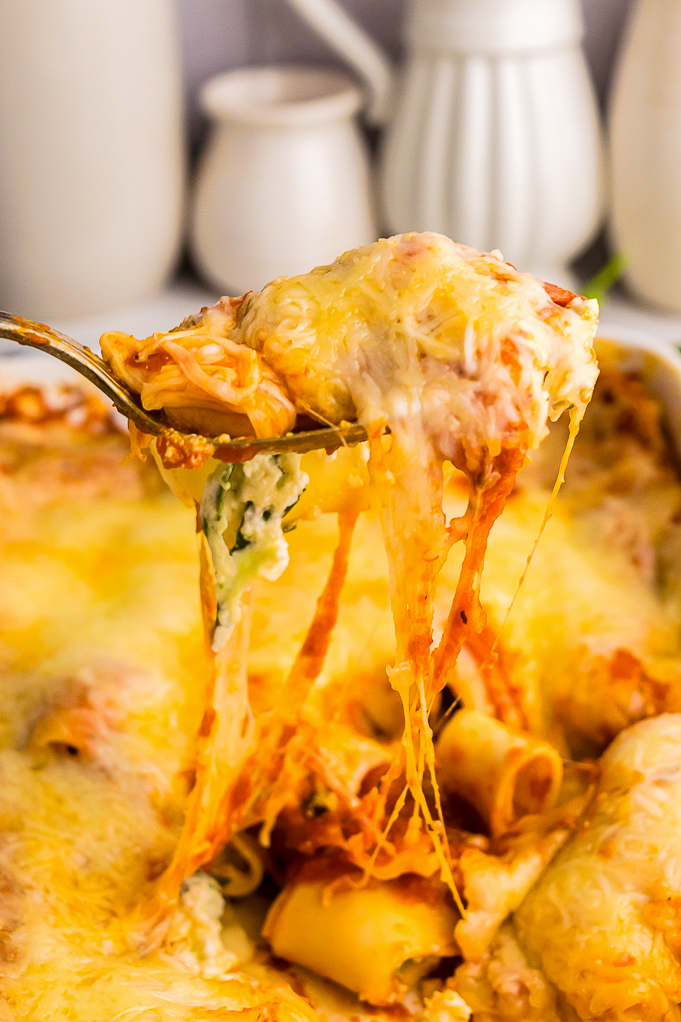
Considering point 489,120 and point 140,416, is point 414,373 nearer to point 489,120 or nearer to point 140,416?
point 140,416

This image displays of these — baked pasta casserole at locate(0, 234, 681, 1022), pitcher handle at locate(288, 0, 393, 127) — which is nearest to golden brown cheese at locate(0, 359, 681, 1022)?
baked pasta casserole at locate(0, 234, 681, 1022)

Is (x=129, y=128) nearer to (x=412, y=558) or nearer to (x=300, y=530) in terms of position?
(x=300, y=530)

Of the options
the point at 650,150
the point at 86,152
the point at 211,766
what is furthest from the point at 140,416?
the point at 650,150

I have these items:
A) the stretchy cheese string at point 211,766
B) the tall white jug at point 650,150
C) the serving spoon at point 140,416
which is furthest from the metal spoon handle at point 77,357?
the tall white jug at point 650,150

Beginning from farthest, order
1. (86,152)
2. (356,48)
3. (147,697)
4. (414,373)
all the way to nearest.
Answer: (356,48)
(86,152)
(147,697)
(414,373)

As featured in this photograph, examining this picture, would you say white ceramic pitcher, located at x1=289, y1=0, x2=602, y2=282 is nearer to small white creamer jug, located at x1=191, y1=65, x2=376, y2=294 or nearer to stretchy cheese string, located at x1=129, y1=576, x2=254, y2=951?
small white creamer jug, located at x1=191, y1=65, x2=376, y2=294
